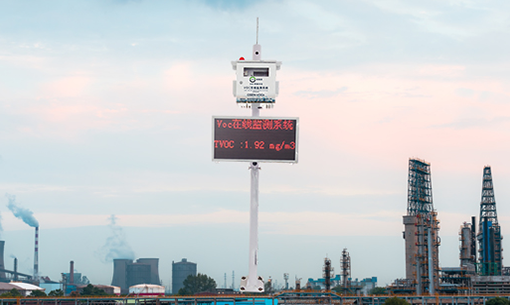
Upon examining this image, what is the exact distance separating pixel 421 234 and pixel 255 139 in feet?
379

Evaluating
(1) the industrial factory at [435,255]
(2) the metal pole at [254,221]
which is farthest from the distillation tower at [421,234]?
(2) the metal pole at [254,221]

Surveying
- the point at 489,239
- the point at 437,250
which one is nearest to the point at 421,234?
the point at 437,250

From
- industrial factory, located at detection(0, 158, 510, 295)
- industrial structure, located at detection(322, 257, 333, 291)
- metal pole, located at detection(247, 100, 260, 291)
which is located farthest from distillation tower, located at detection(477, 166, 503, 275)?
metal pole, located at detection(247, 100, 260, 291)

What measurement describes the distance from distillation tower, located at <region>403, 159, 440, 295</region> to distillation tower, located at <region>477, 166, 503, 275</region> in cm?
1607

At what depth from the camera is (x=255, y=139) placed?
41.8m

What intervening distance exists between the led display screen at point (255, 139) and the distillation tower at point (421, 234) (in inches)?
4369

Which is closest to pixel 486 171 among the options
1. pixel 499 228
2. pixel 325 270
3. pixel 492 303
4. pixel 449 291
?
pixel 499 228

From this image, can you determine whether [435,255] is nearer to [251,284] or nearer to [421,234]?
[421,234]

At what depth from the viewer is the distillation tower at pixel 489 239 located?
170 metres

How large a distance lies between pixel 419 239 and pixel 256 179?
4497 inches

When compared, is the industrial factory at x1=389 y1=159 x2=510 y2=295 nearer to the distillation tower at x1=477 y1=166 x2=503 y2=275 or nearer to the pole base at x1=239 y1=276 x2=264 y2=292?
the distillation tower at x1=477 y1=166 x2=503 y2=275

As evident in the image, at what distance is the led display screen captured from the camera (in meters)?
41.7

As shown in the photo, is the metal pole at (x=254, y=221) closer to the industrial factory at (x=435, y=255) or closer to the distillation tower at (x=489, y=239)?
the industrial factory at (x=435, y=255)

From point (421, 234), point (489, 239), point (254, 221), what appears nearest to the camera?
point (254, 221)
